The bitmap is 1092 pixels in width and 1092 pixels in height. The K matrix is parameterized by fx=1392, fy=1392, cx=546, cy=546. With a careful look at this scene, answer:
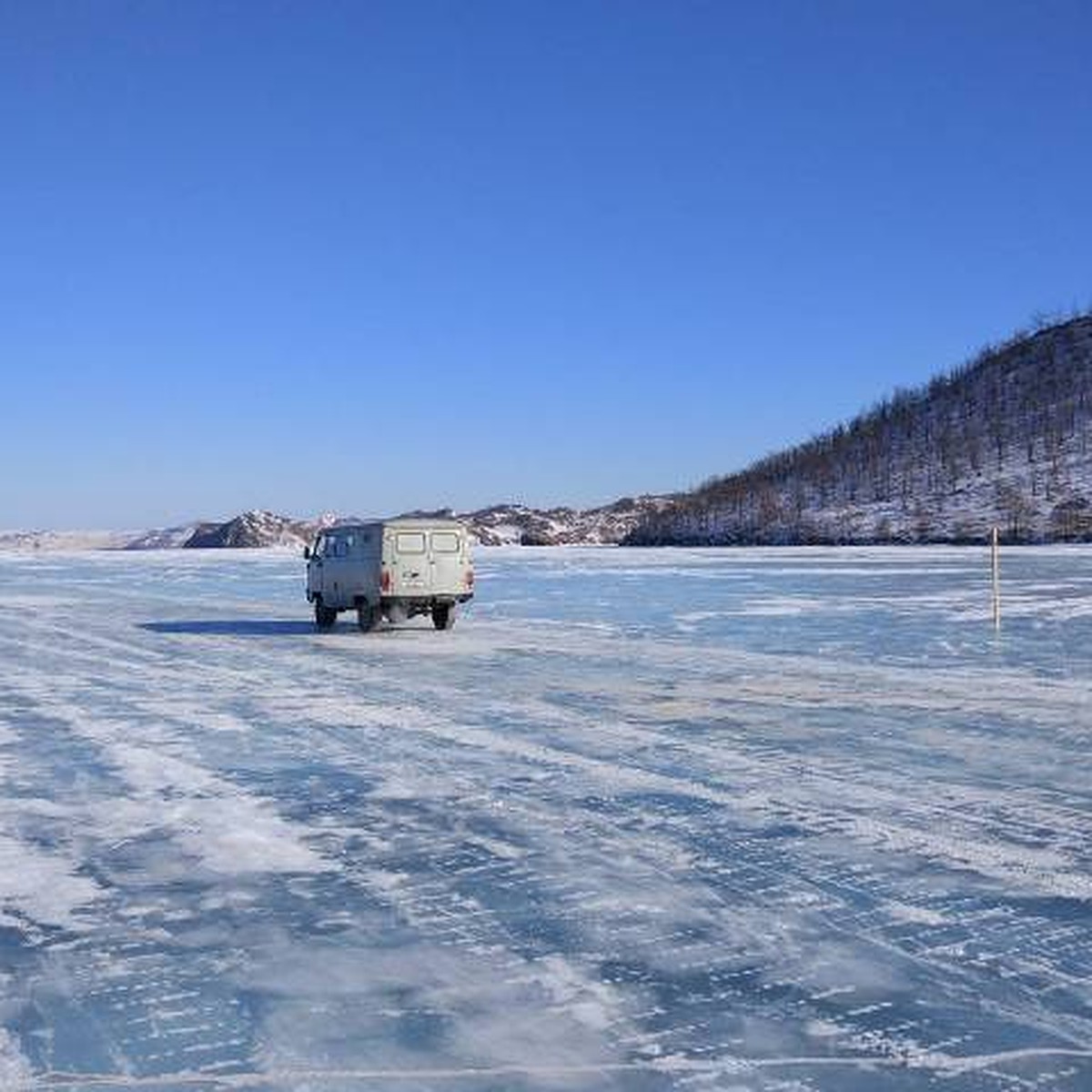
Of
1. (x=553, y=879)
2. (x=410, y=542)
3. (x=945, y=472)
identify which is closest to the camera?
(x=553, y=879)

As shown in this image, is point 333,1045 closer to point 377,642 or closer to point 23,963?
point 23,963

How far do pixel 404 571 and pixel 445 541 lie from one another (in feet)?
3.40

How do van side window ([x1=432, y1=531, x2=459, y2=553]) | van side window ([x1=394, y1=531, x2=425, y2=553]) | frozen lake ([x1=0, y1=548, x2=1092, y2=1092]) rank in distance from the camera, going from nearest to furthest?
1. frozen lake ([x1=0, y1=548, x2=1092, y2=1092])
2. van side window ([x1=394, y1=531, x2=425, y2=553])
3. van side window ([x1=432, y1=531, x2=459, y2=553])

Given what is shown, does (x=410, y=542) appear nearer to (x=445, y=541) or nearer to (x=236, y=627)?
(x=445, y=541)

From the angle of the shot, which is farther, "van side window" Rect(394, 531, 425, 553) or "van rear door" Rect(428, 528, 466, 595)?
"van rear door" Rect(428, 528, 466, 595)

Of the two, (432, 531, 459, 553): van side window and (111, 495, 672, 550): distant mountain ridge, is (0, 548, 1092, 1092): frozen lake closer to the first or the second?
(432, 531, 459, 553): van side window

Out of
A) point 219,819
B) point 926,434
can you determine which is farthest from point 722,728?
point 926,434

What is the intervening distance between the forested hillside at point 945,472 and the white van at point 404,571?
55.6 m

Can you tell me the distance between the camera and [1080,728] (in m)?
12.0

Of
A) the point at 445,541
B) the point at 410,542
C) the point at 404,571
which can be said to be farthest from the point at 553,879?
the point at 445,541

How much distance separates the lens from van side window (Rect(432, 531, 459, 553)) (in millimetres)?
25141

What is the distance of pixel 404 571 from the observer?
2473cm

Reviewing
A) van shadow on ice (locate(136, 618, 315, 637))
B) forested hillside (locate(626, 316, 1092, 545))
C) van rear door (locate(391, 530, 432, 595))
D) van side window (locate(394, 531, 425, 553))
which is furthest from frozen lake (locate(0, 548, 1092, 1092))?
forested hillside (locate(626, 316, 1092, 545))

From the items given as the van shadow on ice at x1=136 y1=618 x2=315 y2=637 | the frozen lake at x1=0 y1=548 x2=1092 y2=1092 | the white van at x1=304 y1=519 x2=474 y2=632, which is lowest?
the frozen lake at x1=0 y1=548 x2=1092 y2=1092
